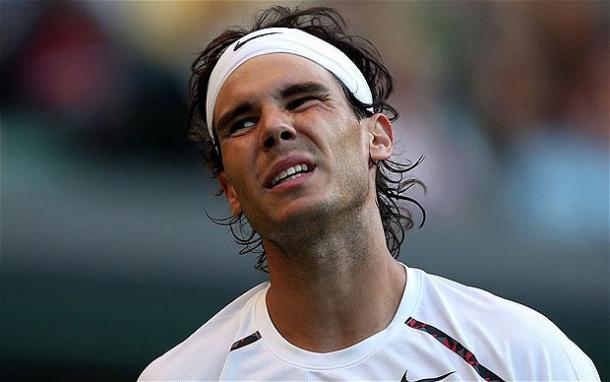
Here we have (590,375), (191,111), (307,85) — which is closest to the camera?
(590,375)

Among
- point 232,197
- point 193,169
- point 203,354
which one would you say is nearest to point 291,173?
point 232,197

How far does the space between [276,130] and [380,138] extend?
1.48 ft

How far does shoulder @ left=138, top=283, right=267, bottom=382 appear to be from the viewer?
9.11ft

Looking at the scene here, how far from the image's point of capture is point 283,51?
2947 millimetres

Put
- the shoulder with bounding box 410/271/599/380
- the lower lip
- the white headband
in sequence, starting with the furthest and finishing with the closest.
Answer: the white headband
the lower lip
the shoulder with bounding box 410/271/599/380

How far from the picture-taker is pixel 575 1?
5.13 meters

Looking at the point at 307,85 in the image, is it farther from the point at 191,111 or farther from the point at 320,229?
the point at 191,111

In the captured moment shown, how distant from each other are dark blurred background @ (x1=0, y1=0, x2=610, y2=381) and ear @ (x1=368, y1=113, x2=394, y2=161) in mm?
1682

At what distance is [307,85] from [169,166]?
6.93 feet

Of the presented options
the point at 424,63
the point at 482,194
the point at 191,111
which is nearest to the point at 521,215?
the point at 482,194

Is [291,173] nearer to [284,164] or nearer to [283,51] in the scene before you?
[284,164]

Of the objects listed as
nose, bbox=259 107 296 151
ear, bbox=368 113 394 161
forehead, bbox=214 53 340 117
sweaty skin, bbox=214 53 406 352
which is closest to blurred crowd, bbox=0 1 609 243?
ear, bbox=368 113 394 161

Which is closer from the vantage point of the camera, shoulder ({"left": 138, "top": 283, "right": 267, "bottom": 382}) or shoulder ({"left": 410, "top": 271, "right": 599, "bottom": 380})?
shoulder ({"left": 410, "top": 271, "right": 599, "bottom": 380})

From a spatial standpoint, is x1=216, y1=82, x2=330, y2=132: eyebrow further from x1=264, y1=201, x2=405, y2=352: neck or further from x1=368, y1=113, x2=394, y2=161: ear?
x1=264, y1=201, x2=405, y2=352: neck
